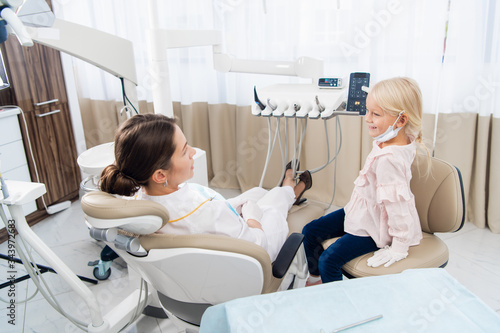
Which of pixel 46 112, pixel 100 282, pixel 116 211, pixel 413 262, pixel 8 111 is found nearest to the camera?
pixel 116 211

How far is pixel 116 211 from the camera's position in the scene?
76 centimetres

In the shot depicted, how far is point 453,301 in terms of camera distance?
72 cm

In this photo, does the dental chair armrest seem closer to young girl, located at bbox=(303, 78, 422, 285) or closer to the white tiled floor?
young girl, located at bbox=(303, 78, 422, 285)

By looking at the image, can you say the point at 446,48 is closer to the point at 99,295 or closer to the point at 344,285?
the point at 344,285

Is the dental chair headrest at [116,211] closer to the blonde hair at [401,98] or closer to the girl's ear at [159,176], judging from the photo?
the girl's ear at [159,176]

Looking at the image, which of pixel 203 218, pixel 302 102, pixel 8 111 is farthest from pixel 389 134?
pixel 8 111

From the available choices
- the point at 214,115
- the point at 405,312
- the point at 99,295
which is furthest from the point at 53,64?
the point at 405,312

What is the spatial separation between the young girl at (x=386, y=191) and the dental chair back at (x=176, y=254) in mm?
409

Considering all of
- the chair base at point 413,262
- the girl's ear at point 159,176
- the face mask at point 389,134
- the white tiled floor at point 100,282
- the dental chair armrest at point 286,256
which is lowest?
the white tiled floor at point 100,282

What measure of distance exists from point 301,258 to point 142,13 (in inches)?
86.9

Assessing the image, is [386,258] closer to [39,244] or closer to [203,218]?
[203,218]

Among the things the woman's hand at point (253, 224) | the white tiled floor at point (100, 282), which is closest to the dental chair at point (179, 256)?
the woman's hand at point (253, 224)

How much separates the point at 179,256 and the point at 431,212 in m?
0.91

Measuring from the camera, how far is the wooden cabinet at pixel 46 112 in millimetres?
2266
